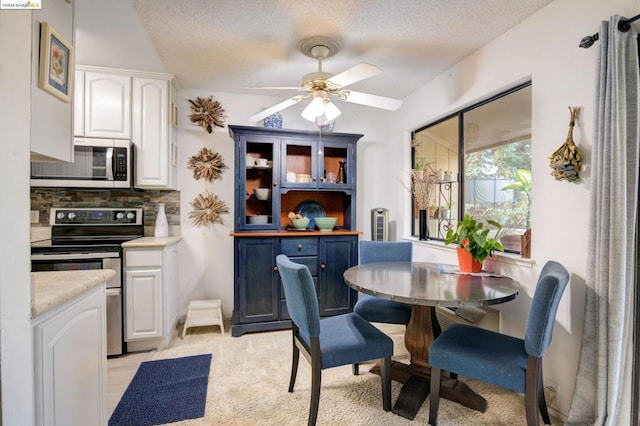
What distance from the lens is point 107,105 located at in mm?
2838

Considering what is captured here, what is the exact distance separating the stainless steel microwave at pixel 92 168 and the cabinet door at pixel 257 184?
3.27 ft

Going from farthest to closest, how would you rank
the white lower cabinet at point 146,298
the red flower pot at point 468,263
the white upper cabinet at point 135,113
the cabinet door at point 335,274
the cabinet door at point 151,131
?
the cabinet door at point 335,274 < the cabinet door at point 151,131 < the white upper cabinet at point 135,113 < the white lower cabinet at point 146,298 < the red flower pot at point 468,263

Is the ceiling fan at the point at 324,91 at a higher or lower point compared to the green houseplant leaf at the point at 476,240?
higher

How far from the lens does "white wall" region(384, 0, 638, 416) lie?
1.74 meters

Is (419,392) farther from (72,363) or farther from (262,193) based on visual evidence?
(262,193)

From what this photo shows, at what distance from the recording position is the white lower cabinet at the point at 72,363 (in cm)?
99

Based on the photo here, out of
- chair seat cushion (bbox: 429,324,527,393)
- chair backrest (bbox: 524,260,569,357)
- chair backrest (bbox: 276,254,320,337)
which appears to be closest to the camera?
chair backrest (bbox: 524,260,569,357)

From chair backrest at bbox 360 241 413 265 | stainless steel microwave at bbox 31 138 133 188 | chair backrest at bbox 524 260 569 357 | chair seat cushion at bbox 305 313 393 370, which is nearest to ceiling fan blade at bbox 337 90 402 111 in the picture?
chair backrest at bbox 360 241 413 265

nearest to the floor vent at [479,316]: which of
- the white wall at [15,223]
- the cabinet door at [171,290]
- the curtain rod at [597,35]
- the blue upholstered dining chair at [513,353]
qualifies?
the blue upholstered dining chair at [513,353]

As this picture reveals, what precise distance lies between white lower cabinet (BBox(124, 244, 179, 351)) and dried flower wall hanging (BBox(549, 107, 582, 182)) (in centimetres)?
298

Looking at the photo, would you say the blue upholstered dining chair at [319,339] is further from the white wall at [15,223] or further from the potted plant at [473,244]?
the white wall at [15,223]

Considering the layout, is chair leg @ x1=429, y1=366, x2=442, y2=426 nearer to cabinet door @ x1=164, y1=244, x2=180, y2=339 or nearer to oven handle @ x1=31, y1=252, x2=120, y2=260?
cabinet door @ x1=164, y1=244, x2=180, y2=339

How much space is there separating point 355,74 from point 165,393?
2461mm

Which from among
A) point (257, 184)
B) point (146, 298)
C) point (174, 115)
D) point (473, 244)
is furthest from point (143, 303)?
point (473, 244)
